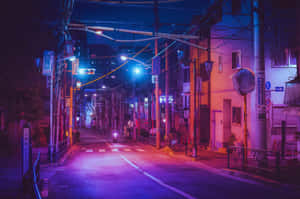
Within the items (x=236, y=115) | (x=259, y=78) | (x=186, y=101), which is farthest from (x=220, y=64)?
(x=186, y=101)

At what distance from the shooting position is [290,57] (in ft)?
64.4

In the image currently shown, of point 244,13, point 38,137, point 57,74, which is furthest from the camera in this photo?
point 38,137

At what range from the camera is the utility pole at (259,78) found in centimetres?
1402

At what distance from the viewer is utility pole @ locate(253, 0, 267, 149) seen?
46.0ft

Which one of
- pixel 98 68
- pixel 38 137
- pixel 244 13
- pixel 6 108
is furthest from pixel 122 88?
pixel 244 13

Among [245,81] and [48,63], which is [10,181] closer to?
[48,63]

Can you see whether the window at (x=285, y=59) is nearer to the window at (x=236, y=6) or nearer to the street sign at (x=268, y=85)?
the street sign at (x=268, y=85)

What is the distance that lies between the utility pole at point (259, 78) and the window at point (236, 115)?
8317 millimetres

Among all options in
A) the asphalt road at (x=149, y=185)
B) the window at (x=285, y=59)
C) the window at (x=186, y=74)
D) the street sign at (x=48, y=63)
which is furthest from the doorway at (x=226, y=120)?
the street sign at (x=48, y=63)

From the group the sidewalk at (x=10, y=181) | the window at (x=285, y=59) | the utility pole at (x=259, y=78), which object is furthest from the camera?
the window at (x=285, y=59)

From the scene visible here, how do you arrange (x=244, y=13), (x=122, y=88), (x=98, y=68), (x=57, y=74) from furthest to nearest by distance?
(x=98, y=68) → (x=122, y=88) → (x=244, y=13) → (x=57, y=74)

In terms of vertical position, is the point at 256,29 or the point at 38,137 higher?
the point at 256,29

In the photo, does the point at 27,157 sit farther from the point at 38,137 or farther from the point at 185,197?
the point at 38,137

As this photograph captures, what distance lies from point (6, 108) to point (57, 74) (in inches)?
366
